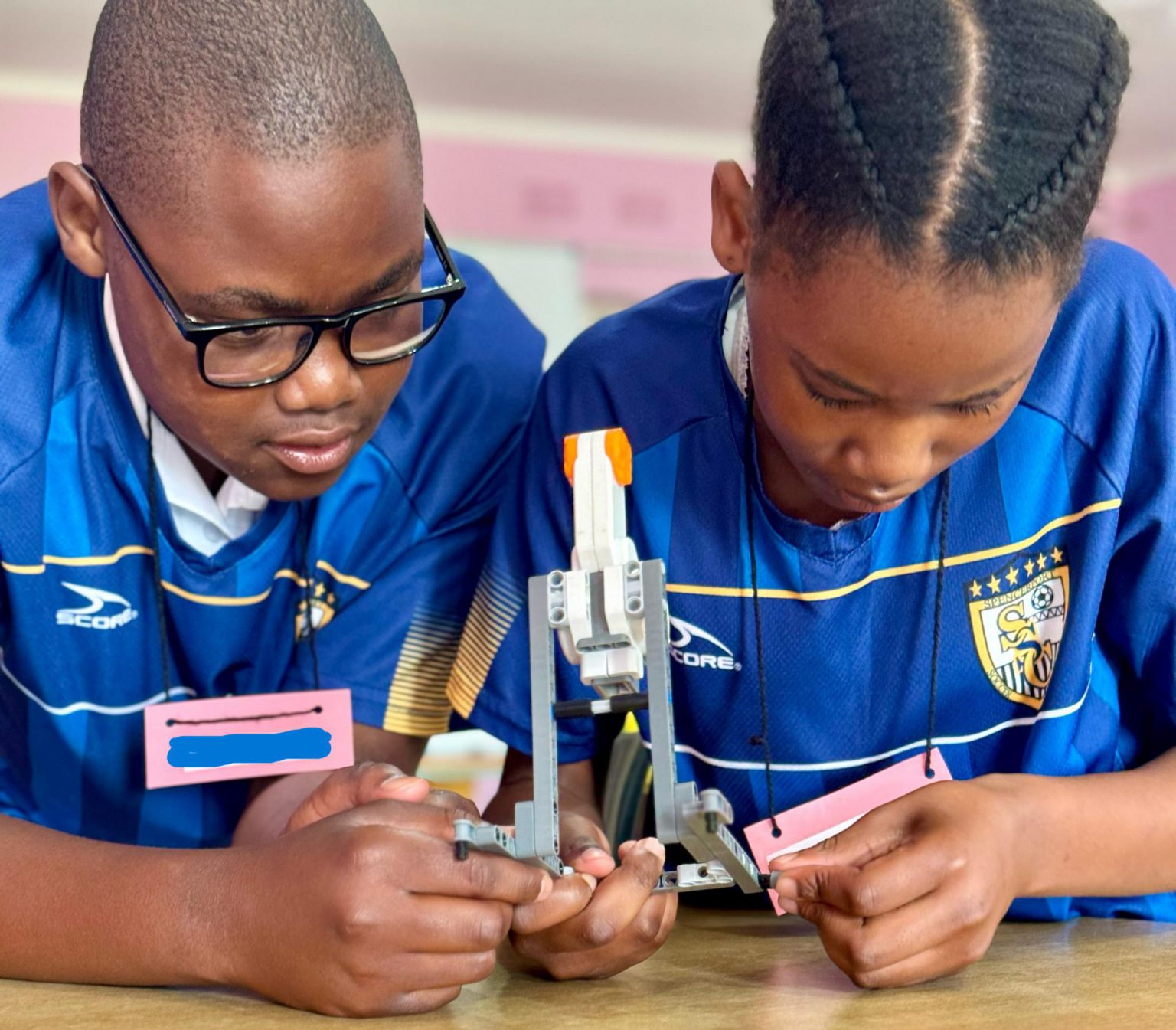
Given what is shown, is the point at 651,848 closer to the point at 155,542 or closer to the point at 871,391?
the point at 871,391

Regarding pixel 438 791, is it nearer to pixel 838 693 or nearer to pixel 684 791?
pixel 684 791

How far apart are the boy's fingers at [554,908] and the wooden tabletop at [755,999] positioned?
5cm

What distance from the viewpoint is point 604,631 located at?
89 centimetres

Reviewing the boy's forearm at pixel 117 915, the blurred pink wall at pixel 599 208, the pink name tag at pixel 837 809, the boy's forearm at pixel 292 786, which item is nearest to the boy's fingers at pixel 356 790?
the boy's forearm at pixel 117 915

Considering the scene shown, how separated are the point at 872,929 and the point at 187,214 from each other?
764mm

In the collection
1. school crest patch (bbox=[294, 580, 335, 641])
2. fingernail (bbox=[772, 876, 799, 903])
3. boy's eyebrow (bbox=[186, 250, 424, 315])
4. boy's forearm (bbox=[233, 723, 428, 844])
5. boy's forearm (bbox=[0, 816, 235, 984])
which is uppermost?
boy's eyebrow (bbox=[186, 250, 424, 315])

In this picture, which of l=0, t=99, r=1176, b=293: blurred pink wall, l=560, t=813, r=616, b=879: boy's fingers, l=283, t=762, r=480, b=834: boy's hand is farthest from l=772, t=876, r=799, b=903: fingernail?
l=0, t=99, r=1176, b=293: blurred pink wall

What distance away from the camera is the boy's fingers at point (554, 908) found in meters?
0.96

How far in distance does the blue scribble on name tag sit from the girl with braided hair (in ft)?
0.53

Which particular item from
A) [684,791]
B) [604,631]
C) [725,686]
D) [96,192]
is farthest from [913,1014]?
[96,192]

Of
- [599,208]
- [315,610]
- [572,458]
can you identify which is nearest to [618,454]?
[572,458]

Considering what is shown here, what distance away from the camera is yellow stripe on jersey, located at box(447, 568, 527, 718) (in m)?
1.28

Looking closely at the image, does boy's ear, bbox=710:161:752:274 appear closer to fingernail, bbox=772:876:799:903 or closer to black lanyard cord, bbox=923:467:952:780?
black lanyard cord, bbox=923:467:952:780

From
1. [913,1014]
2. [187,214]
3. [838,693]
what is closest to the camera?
[913,1014]
